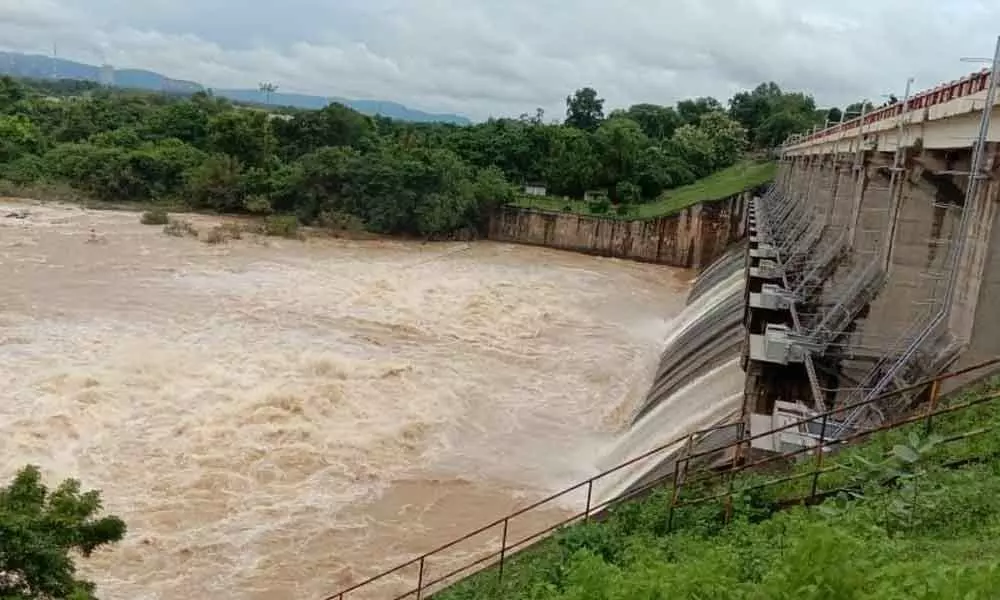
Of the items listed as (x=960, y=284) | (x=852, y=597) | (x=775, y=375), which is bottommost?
(x=775, y=375)

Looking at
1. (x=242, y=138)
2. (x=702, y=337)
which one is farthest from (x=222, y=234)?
(x=702, y=337)

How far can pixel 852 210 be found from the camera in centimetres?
1842

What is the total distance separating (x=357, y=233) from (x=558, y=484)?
2654 centimetres

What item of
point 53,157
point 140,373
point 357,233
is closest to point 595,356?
point 140,373

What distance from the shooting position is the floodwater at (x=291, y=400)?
38.5 feet

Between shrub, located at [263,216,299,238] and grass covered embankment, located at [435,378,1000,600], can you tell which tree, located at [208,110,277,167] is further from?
grass covered embankment, located at [435,378,1000,600]

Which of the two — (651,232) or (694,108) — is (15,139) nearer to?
(651,232)

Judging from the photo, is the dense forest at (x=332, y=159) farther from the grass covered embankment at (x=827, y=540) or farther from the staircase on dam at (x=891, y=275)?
the grass covered embankment at (x=827, y=540)

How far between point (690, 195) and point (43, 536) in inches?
1720

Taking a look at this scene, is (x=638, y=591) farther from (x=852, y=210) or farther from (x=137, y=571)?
(x=852, y=210)

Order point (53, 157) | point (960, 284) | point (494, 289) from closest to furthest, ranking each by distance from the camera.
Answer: point (960, 284)
point (494, 289)
point (53, 157)

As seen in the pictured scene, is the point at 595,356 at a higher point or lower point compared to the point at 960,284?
lower

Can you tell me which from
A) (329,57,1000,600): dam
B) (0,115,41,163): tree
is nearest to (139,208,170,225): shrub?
(0,115,41,163): tree

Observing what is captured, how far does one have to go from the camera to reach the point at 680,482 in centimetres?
851
